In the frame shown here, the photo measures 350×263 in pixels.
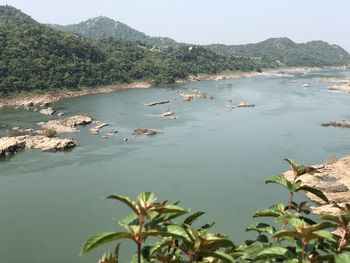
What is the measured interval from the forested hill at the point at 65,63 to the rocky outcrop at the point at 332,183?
41.3 metres

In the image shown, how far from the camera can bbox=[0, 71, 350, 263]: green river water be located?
20.1 meters

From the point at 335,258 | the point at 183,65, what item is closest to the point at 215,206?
the point at 335,258

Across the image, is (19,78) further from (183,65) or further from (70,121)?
(183,65)

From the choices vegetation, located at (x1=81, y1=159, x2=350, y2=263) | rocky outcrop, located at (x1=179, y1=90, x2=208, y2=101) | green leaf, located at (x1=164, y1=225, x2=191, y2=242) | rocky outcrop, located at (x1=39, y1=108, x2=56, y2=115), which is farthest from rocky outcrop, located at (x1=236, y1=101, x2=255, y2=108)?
green leaf, located at (x1=164, y1=225, x2=191, y2=242)

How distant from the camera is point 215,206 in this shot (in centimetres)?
2272

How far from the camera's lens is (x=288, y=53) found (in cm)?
16425

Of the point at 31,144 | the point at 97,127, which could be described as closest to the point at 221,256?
the point at 31,144

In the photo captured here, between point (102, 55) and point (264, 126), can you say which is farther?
point (102, 55)

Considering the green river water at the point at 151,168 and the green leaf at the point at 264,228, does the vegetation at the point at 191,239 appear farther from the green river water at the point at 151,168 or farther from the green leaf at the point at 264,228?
the green river water at the point at 151,168

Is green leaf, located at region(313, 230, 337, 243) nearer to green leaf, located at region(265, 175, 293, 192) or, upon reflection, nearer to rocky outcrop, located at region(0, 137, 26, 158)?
green leaf, located at region(265, 175, 293, 192)

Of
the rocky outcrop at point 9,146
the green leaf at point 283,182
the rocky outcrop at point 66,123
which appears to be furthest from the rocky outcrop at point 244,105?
the green leaf at point 283,182

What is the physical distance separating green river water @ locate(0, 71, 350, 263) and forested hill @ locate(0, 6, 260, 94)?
31.3ft

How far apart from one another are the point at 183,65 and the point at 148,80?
17.6 m

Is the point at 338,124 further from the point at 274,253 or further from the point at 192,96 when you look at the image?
the point at 274,253
